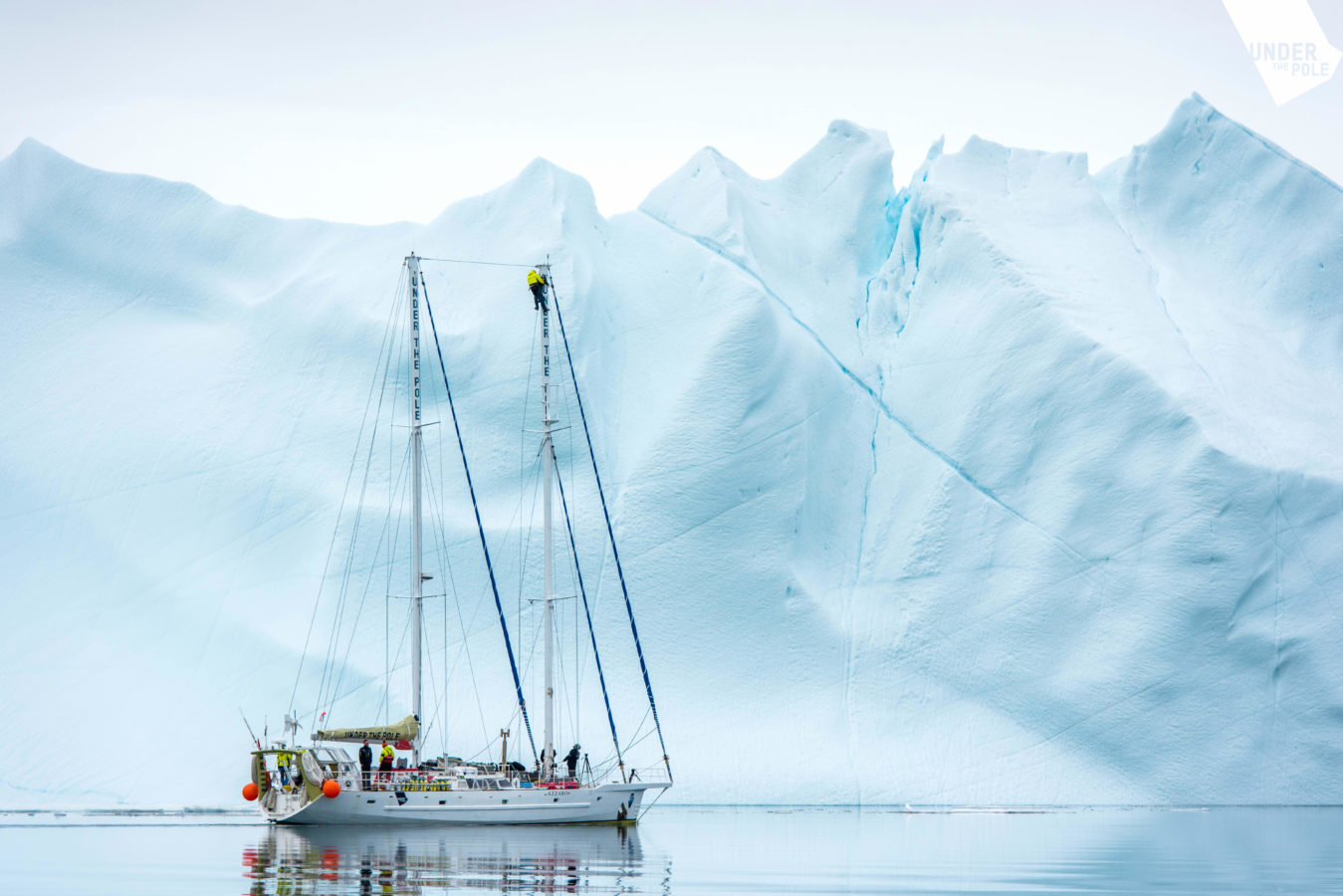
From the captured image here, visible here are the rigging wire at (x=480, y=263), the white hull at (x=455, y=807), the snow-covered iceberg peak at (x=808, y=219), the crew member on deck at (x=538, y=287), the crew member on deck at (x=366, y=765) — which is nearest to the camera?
the white hull at (x=455, y=807)

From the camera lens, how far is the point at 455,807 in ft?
75.6

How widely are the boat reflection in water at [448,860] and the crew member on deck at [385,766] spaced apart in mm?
764

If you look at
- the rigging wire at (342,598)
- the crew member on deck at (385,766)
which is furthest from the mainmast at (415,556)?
the rigging wire at (342,598)

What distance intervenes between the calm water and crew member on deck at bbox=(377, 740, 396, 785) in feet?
3.09

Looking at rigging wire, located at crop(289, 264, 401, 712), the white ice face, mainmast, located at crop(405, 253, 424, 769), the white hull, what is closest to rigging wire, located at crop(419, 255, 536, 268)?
the white ice face

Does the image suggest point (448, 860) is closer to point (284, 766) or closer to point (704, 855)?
point (704, 855)

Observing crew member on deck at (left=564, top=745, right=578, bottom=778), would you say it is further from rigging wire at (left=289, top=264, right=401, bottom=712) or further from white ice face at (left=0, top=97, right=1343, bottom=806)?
rigging wire at (left=289, top=264, right=401, bottom=712)

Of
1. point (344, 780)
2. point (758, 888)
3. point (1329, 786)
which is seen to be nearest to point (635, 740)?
point (344, 780)

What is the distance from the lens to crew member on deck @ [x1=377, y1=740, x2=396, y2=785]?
2323 centimetres

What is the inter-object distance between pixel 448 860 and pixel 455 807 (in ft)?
20.8

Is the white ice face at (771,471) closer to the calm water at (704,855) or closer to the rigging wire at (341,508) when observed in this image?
the rigging wire at (341,508)

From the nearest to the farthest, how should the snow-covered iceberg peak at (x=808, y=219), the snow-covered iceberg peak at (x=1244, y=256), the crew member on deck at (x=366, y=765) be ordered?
the crew member on deck at (x=366, y=765)
the snow-covered iceberg peak at (x=1244, y=256)
the snow-covered iceberg peak at (x=808, y=219)

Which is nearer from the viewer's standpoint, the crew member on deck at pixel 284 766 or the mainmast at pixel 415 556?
the crew member on deck at pixel 284 766

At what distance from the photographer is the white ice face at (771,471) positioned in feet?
94.3
